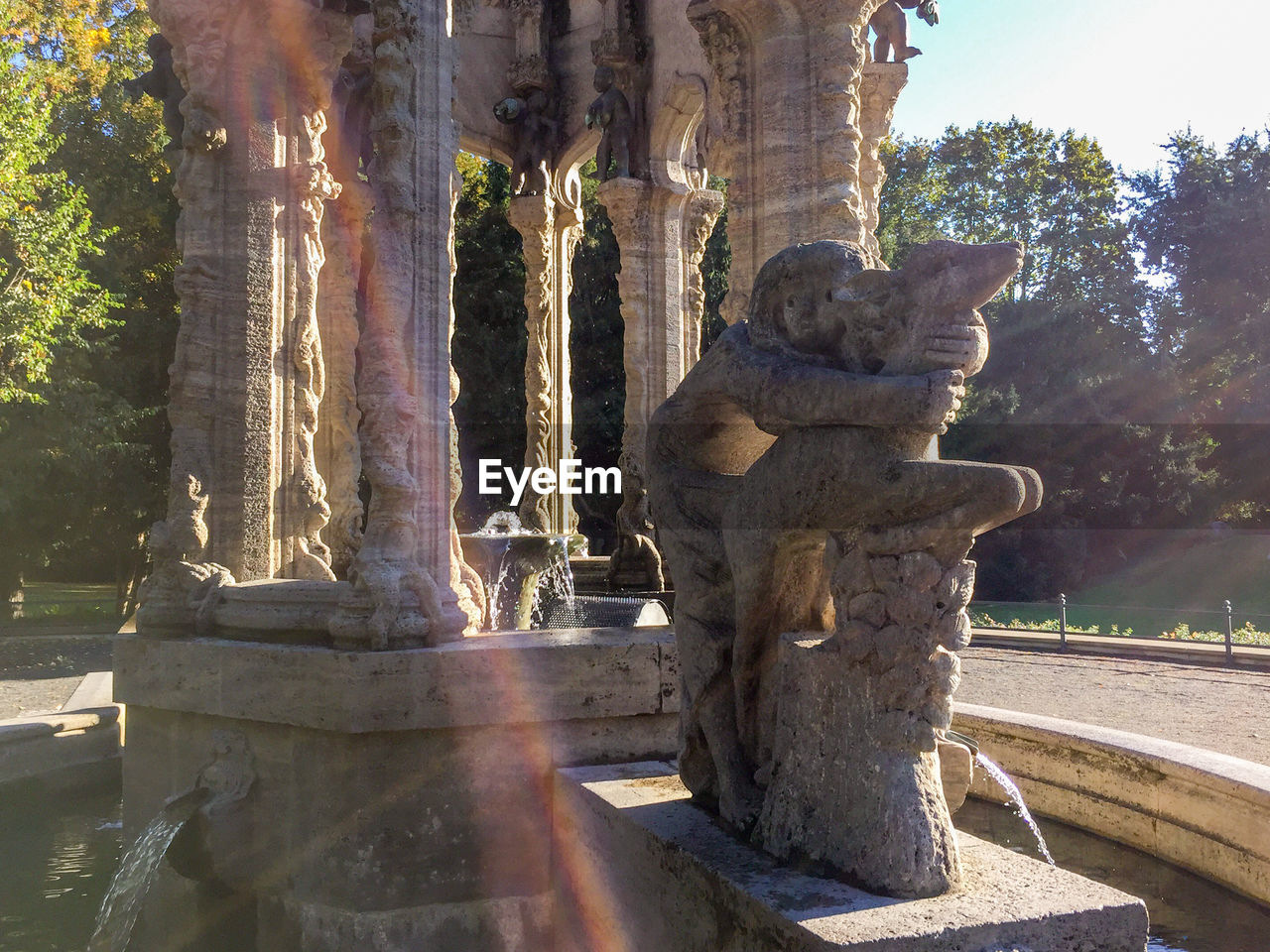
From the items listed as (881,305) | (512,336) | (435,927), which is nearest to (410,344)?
(435,927)

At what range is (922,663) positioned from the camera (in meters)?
2.12

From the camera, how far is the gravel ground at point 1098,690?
709 centimetres

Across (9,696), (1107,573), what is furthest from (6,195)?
(1107,573)

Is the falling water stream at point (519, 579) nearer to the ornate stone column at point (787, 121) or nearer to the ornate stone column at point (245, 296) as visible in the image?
the ornate stone column at point (245, 296)

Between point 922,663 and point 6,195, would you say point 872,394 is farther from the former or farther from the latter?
point 6,195

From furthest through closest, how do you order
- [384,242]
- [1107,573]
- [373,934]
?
[1107,573] < [384,242] < [373,934]

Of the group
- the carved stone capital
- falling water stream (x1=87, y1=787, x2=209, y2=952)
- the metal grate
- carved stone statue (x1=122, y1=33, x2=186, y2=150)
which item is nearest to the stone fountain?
falling water stream (x1=87, y1=787, x2=209, y2=952)

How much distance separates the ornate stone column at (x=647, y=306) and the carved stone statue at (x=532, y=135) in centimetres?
149

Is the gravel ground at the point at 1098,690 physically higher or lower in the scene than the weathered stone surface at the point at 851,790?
lower

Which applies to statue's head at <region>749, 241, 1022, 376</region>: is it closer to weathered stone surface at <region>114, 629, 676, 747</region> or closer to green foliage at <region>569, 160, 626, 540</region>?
weathered stone surface at <region>114, 629, 676, 747</region>

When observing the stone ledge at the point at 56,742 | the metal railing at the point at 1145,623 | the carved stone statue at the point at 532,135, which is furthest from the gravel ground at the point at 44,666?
the metal railing at the point at 1145,623

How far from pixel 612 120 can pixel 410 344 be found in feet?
23.2

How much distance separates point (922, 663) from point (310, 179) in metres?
4.75

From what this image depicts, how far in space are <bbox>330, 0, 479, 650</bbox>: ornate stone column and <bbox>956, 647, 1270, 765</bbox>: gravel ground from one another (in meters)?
4.85
